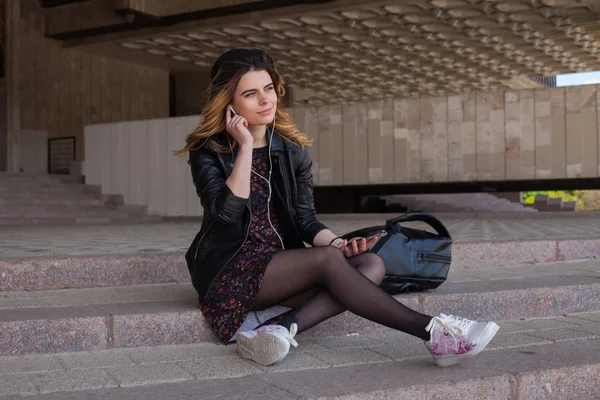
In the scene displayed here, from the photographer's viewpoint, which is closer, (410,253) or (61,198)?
(410,253)

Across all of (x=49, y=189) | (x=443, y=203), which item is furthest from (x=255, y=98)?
(x=443, y=203)

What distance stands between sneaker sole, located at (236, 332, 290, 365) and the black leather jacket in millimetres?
396

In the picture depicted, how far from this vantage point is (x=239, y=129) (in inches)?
115

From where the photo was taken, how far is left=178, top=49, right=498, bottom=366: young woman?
2.69 meters

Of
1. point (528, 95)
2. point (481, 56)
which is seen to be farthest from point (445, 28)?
point (528, 95)

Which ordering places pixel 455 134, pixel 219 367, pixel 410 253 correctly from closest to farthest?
pixel 219 367, pixel 410 253, pixel 455 134

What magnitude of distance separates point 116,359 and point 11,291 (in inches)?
43.5

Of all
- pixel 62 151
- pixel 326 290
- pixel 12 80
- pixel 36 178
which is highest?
pixel 12 80

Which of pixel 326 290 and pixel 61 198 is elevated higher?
pixel 61 198

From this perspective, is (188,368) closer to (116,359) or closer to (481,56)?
(116,359)

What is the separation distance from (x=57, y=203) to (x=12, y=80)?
6838mm

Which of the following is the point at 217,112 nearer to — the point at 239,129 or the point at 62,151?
the point at 239,129

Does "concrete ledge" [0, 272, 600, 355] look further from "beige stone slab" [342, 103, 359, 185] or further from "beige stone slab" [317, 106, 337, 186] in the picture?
"beige stone slab" [317, 106, 337, 186]

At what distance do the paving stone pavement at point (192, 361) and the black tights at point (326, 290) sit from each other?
0.53 feet
